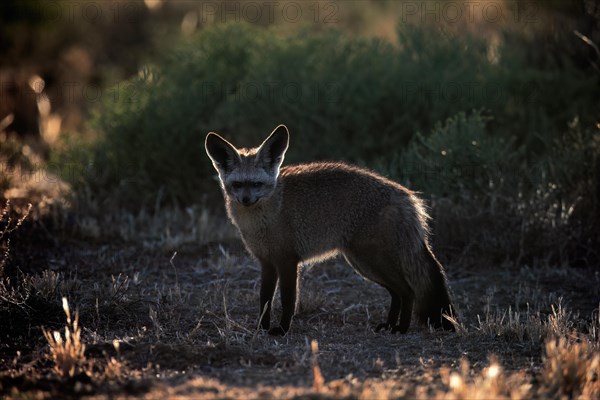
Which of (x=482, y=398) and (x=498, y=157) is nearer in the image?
(x=482, y=398)

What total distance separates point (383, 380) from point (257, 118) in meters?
6.39

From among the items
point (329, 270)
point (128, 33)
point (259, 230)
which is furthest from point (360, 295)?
point (128, 33)

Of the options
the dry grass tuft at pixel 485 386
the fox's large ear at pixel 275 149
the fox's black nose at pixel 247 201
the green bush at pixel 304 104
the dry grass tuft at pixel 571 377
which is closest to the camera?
the dry grass tuft at pixel 485 386

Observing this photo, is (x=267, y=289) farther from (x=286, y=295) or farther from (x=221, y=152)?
(x=221, y=152)

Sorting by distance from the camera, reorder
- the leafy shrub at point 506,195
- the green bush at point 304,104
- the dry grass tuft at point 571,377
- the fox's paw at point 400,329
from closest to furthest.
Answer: the dry grass tuft at point 571,377
the fox's paw at point 400,329
the leafy shrub at point 506,195
the green bush at point 304,104

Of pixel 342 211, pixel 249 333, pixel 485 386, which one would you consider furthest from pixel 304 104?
pixel 485 386

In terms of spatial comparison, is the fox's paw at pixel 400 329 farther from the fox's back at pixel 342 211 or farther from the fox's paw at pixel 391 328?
the fox's back at pixel 342 211

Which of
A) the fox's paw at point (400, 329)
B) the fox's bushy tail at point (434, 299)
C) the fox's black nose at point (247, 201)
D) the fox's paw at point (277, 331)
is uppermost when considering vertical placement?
the fox's black nose at point (247, 201)

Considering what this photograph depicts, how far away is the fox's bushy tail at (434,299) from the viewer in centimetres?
628

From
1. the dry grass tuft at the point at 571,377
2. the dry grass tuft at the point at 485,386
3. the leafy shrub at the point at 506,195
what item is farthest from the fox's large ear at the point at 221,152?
the dry grass tuft at the point at 571,377

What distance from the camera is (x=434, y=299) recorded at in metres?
6.32

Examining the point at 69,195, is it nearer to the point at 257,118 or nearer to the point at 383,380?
the point at 257,118

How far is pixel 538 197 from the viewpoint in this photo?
8.11 m

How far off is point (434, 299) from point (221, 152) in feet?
7.31
